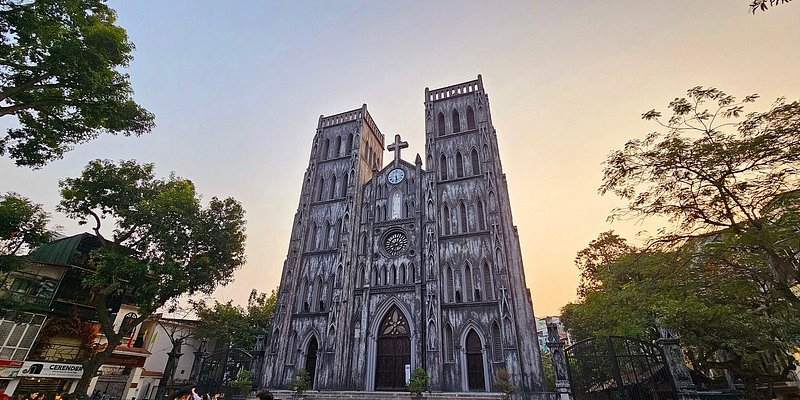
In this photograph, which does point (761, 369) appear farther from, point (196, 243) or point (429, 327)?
point (196, 243)

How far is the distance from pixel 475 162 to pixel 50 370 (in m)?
27.5

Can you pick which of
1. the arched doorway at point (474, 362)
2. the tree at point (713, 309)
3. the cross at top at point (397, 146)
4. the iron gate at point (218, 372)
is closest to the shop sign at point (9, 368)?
the iron gate at point (218, 372)

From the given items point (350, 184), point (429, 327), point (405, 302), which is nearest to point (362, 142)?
point (350, 184)

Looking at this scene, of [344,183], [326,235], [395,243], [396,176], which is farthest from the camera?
[344,183]

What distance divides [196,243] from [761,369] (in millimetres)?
27478

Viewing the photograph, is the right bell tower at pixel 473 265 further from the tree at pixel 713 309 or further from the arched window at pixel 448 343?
the tree at pixel 713 309

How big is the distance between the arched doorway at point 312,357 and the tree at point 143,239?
22.6 ft

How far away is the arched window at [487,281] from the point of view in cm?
1870

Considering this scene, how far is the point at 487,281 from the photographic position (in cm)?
1911

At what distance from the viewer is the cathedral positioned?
17.7 metres

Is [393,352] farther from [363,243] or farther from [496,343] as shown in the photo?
[363,243]

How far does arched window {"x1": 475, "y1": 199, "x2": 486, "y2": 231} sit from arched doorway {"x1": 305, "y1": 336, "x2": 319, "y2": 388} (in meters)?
12.0

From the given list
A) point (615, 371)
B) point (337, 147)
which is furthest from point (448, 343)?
point (337, 147)

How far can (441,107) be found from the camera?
27297 mm
